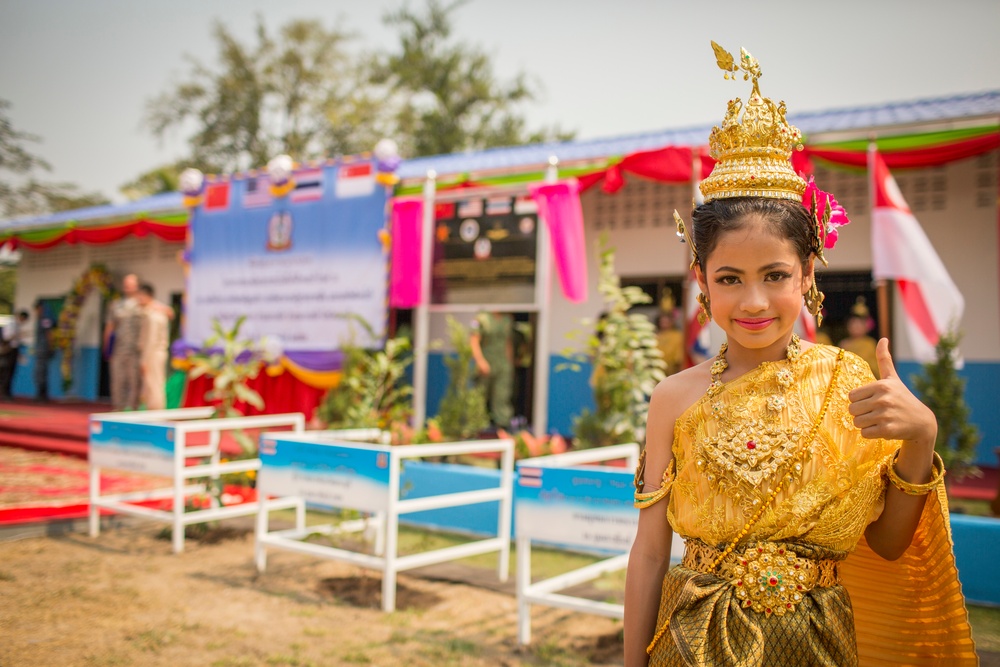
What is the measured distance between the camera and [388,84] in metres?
24.3

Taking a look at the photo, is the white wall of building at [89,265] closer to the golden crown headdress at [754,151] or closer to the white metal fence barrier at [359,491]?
the white metal fence barrier at [359,491]

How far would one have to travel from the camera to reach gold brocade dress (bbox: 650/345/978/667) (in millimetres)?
1337

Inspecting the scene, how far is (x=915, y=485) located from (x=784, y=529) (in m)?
0.24

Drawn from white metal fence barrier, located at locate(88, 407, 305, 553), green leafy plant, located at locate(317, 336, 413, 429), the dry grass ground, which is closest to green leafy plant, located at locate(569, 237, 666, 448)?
the dry grass ground

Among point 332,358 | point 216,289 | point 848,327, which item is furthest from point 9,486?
point 848,327

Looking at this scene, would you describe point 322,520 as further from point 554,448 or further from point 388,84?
point 388,84

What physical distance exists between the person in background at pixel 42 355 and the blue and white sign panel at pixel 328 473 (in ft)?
39.2

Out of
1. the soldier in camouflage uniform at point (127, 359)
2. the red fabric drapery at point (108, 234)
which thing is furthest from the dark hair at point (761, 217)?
the red fabric drapery at point (108, 234)

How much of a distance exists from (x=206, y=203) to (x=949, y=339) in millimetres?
8675

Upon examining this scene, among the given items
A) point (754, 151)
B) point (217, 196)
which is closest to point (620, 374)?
point (754, 151)

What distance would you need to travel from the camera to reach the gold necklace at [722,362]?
1.45m

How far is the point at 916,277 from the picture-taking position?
5.36 meters

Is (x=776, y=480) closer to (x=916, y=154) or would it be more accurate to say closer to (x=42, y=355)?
(x=916, y=154)

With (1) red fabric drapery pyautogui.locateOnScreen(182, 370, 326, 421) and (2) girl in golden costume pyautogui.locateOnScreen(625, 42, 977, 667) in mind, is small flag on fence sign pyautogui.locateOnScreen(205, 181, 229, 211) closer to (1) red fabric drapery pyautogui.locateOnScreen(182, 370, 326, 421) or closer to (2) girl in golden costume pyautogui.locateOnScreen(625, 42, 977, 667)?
(1) red fabric drapery pyautogui.locateOnScreen(182, 370, 326, 421)
